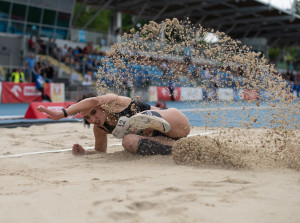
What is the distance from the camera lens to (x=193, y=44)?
438 cm

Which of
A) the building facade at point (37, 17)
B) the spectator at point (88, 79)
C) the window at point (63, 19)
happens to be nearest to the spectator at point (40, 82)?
the spectator at point (88, 79)

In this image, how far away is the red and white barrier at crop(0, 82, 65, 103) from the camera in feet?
50.3

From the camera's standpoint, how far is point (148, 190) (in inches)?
101

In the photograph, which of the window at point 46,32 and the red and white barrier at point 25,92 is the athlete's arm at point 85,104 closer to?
the red and white barrier at point 25,92

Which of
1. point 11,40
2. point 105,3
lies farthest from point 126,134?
point 105,3

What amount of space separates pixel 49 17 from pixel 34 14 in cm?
114

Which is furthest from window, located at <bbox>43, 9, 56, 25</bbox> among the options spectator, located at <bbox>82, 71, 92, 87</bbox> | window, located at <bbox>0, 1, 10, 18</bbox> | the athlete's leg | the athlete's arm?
the athlete's leg

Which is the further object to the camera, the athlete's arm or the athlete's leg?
the athlete's leg

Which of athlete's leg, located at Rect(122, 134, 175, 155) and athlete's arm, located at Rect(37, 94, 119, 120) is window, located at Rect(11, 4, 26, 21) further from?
athlete's leg, located at Rect(122, 134, 175, 155)

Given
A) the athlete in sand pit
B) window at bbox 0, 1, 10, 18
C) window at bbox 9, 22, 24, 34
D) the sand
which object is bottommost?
Answer: the sand

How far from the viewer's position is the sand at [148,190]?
6.91 feet

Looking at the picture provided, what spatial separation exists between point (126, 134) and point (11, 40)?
19226 mm

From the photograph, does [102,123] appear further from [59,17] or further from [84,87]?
[59,17]

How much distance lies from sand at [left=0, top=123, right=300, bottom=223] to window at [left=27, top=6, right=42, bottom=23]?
68.2ft
